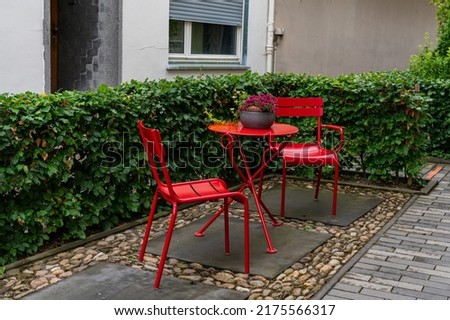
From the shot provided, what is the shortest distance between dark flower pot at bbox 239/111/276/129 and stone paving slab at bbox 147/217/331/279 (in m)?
0.94

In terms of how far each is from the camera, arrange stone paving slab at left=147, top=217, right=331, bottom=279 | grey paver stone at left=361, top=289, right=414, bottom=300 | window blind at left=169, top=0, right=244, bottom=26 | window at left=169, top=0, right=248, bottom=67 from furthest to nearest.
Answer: window at left=169, top=0, right=248, bottom=67
window blind at left=169, top=0, right=244, bottom=26
stone paving slab at left=147, top=217, right=331, bottom=279
grey paver stone at left=361, top=289, right=414, bottom=300

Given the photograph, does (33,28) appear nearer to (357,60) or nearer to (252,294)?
(252,294)

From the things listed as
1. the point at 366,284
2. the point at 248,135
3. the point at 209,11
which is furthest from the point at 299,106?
the point at 209,11

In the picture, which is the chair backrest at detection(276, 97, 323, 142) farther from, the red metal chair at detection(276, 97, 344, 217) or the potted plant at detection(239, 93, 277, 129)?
the potted plant at detection(239, 93, 277, 129)

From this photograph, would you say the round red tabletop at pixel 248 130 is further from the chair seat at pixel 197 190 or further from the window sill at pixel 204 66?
Answer: the window sill at pixel 204 66

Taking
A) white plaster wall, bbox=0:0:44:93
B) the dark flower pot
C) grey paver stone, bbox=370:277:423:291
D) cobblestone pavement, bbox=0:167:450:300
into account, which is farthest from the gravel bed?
white plaster wall, bbox=0:0:44:93

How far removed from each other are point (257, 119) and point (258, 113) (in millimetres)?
51

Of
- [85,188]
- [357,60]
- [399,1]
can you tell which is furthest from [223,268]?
[399,1]

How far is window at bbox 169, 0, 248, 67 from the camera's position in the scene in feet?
32.3

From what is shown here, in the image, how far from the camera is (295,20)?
1288cm

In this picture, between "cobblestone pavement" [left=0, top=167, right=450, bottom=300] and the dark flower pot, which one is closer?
"cobblestone pavement" [left=0, top=167, right=450, bottom=300]

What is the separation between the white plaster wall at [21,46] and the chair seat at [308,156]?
3.29 metres

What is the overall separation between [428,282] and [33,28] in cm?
537

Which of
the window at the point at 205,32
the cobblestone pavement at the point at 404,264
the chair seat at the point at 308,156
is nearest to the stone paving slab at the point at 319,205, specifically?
the cobblestone pavement at the point at 404,264
